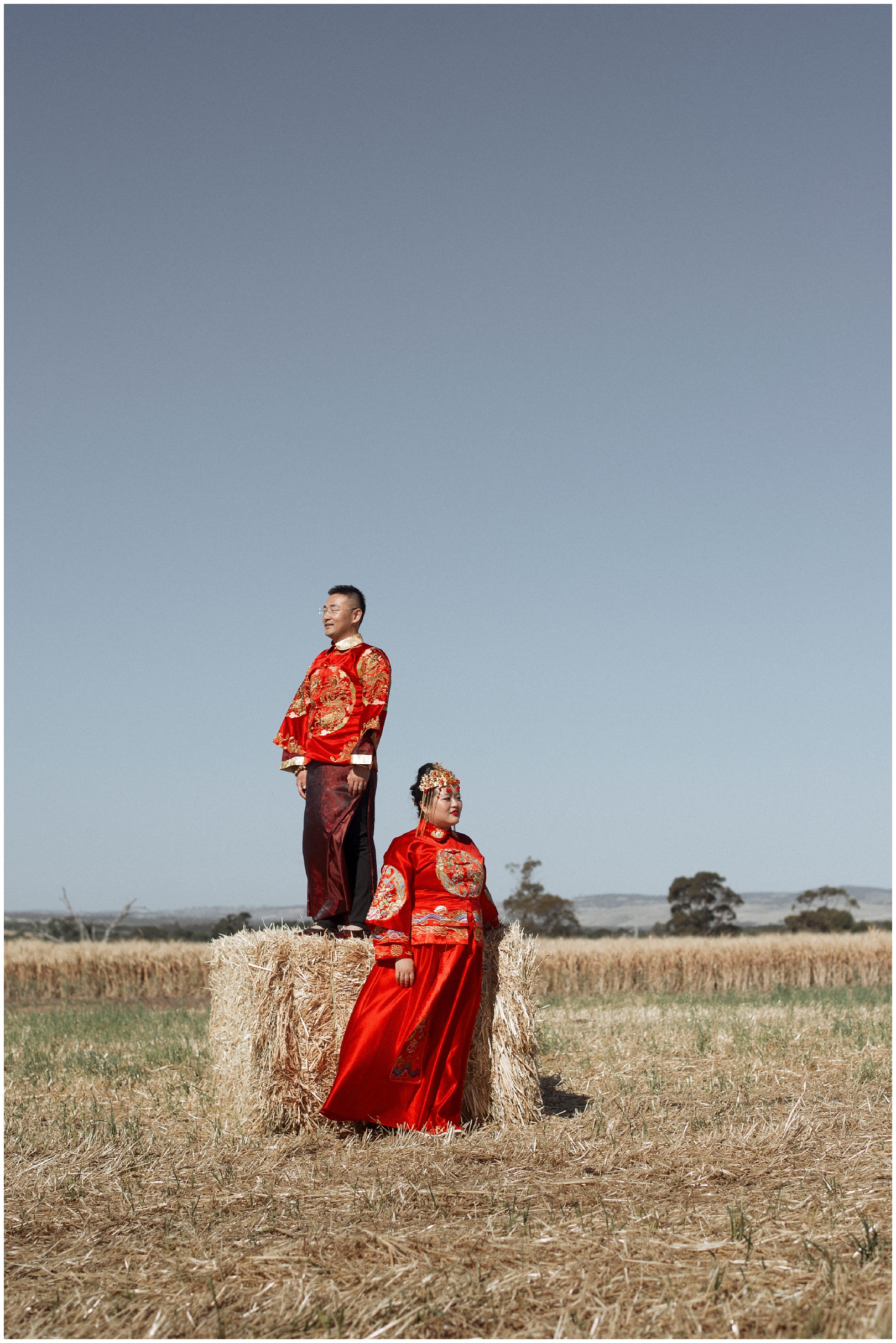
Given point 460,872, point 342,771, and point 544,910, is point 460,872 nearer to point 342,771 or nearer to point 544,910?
point 342,771

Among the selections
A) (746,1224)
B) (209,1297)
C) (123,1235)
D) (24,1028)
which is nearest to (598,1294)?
(746,1224)

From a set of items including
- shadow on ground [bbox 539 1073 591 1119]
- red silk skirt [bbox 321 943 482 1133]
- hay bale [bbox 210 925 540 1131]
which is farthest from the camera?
shadow on ground [bbox 539 1073 591 1119]

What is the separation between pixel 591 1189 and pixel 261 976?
257cm

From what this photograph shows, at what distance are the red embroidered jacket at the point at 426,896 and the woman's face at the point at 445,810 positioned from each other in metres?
0.08

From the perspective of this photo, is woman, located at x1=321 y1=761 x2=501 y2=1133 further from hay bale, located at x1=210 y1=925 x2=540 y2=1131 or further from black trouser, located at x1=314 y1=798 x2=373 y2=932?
black trouser, located at x1=314 y1=798 x2=373 y2=932

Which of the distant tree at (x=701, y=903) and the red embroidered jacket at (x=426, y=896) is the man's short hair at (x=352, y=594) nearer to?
the red embroidered jacket at (x=426, y=896)

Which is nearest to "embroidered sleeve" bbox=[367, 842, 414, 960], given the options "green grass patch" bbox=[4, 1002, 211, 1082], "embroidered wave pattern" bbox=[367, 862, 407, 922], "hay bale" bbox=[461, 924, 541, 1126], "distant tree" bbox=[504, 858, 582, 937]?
"embroidered wave pattern" bbox=[367, 862, 407, 922]

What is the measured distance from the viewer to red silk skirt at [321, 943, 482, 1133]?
609cm

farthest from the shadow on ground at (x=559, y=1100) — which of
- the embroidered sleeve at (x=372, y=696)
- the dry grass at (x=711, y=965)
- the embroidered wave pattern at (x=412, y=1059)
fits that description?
the dry grass at (x=711, y=965)

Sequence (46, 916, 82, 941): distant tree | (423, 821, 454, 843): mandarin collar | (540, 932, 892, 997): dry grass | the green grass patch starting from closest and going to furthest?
(423, 821, 454, 843): mandarin collar → the green grass patch → (540, 932, 892, 997): dry grass → (46, 916, 82, 941): distant tree

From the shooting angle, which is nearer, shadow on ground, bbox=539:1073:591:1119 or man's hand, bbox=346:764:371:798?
shadow on ground, bbox=539:1073:591:1119

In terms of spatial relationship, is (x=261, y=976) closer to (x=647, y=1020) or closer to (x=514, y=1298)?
(x=514, y=1298)

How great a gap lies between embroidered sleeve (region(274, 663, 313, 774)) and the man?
0.02 metres

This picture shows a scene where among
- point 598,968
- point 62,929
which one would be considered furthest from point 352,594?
point 62,929
